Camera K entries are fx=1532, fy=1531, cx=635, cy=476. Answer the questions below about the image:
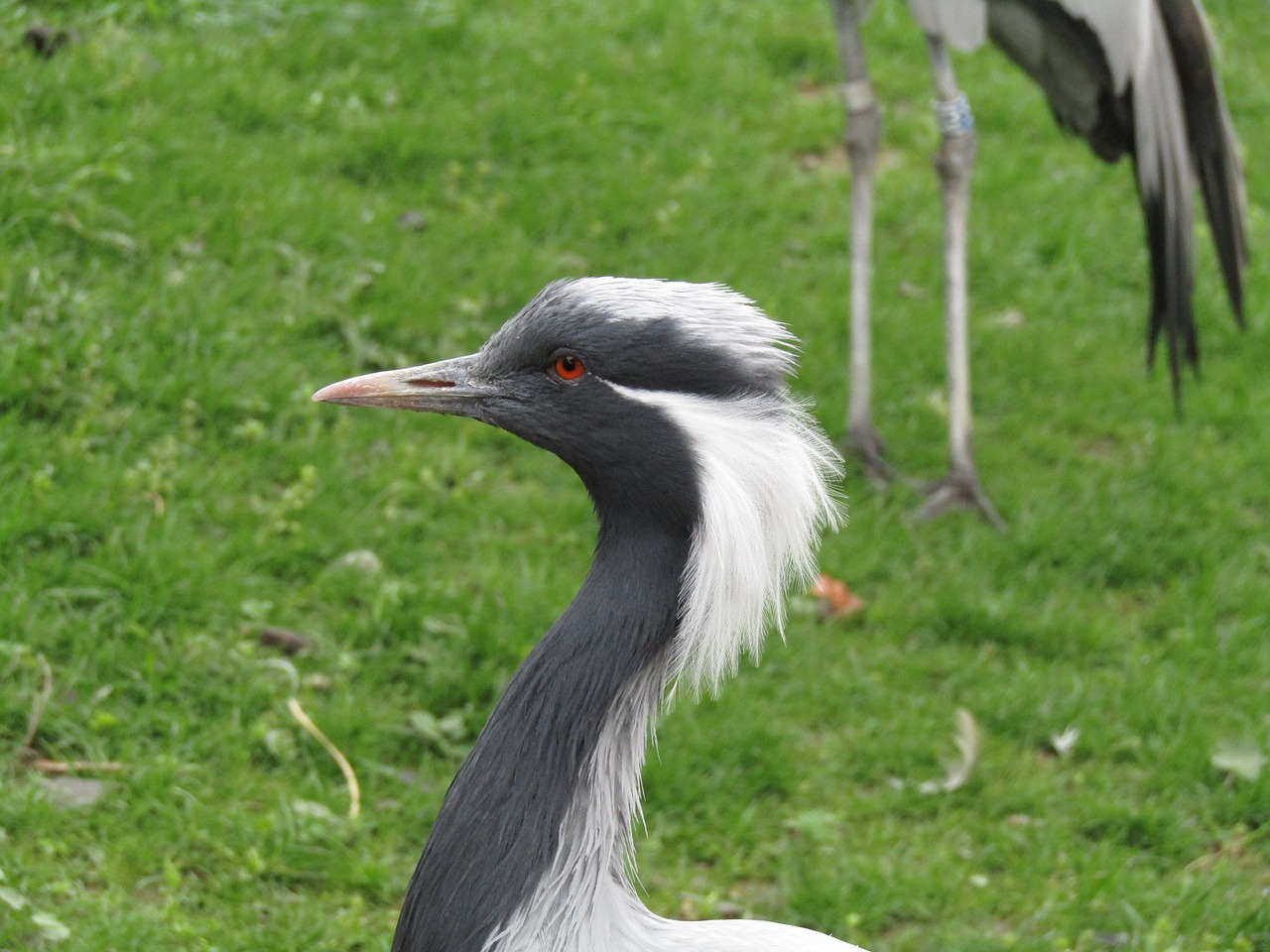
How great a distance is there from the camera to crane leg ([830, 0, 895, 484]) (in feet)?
19.6

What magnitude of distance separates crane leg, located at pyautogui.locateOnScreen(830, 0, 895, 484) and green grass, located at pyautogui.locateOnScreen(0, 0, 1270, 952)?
16cm

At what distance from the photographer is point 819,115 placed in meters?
7.86

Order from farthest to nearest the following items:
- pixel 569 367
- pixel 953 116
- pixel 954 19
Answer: pixel 953 116 → pixel 954 19 → pixel 569 367

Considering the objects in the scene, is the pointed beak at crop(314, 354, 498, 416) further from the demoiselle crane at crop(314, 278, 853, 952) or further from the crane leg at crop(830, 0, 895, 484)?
the crane leg at crop(830, 0, 895, 484)

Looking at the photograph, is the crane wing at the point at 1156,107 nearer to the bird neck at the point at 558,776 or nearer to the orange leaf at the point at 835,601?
the orange leaf at the point at 835,601

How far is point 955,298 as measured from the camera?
5.95 metres

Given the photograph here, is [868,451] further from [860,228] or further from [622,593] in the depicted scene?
[622,593]

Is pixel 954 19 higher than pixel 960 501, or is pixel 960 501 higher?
pixel 954 19

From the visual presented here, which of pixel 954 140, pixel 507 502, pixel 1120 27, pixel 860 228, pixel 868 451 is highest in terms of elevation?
pixel 1120 27

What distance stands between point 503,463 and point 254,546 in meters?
1.14

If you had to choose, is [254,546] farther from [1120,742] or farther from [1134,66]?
[1134,66]

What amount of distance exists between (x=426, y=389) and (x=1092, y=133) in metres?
4.15

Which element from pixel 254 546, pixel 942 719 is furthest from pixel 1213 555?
pixel 254 546

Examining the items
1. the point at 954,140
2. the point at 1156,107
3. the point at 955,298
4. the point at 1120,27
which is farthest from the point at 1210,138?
the point at 955,298
